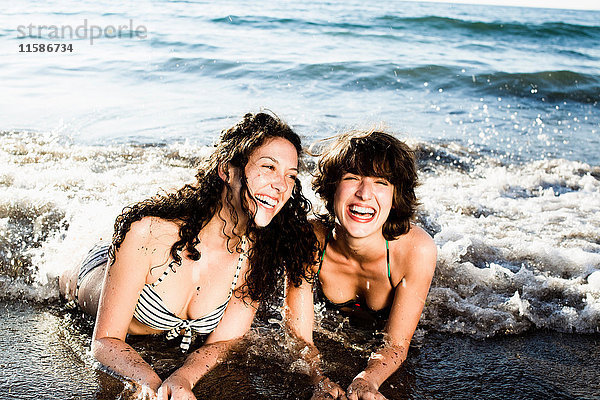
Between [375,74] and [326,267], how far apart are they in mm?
11413

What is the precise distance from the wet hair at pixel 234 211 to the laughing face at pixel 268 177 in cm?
3

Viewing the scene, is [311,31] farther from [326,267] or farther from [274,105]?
[326,267]

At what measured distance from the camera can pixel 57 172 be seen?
688 centimetres

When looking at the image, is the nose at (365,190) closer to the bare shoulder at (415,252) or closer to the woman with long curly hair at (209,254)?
the woman with long curly hair at (209,254)

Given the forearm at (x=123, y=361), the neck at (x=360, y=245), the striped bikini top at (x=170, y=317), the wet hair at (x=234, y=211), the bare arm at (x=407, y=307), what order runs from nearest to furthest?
the forearm at (x=123, y=361) → the wet hair at (x=234, y=211) → the striped bikini top at (x=170, y=317) → the bare arm at (x=407, y=307) → the neck at (x=360, y=245)

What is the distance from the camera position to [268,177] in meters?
3.21

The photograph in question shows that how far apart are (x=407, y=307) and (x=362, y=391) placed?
77 centimetres

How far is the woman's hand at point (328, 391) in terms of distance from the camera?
3.15 meters

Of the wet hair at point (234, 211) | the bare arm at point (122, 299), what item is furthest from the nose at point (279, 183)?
the bare arm at point (122, 299)

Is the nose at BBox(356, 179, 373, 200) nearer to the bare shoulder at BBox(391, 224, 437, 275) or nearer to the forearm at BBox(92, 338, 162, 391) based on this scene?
the bare shoulder at BBox(391, 224, 437, 275)

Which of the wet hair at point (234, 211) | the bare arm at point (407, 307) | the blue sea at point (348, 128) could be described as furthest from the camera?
the blue sea at point (348, 128)

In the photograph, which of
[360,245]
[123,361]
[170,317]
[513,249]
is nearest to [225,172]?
[170,317]

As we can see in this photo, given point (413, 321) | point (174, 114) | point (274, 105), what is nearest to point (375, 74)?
point (274, 105)

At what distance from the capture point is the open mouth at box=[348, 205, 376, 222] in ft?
11.4
